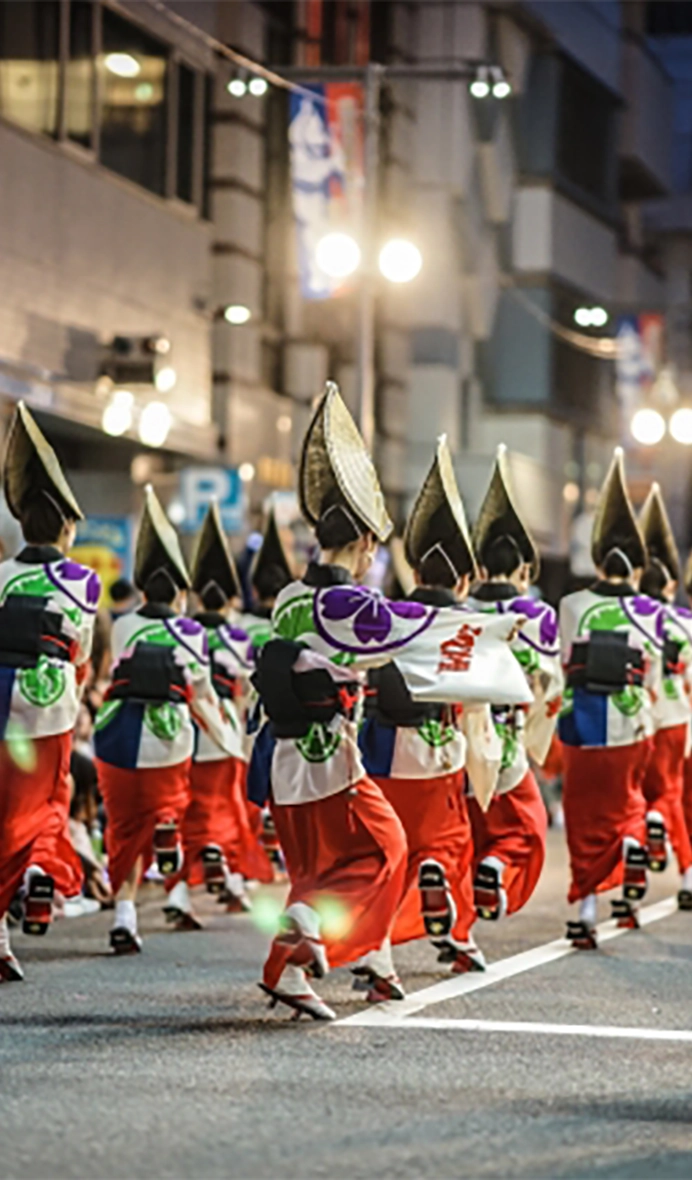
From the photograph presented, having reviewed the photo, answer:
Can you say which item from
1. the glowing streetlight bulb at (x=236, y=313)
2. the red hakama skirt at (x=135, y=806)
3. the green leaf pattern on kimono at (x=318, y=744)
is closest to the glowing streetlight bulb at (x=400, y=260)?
the glowing streetlight bulb at (x=236, y=313)

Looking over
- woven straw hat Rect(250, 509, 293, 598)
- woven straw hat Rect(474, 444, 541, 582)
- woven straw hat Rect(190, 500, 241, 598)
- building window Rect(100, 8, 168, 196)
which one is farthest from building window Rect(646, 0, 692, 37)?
woven straw hat Rect(474, 444, 541, 582)

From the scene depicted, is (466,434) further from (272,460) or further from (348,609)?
(348,609)

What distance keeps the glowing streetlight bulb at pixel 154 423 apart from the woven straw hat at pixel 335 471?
43.0 ft

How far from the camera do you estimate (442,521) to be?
470 inches

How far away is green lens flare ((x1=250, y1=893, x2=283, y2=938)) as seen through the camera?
1447 centimetres

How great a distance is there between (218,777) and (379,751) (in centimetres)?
347

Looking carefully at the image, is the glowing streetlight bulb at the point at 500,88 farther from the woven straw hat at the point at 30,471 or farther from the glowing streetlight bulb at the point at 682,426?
the glowing streetlight bulb at the point at 682,426

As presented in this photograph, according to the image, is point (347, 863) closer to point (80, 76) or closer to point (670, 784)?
point (670, 784)

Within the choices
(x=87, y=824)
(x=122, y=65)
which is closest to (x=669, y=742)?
(x=87, y=824)

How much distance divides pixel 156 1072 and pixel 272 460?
20.4 m

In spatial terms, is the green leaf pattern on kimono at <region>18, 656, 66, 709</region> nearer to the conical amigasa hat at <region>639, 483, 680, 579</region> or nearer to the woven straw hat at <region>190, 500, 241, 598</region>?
the woven straw hat at <region>190, 500, 241, 598</region>

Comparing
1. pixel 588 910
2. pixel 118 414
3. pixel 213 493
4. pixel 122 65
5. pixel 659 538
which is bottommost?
pixel 588 910

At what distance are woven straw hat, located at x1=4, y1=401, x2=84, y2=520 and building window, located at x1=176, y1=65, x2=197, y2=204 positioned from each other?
1593 cm

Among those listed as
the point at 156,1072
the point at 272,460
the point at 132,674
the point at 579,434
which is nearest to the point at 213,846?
the point at 132,674
